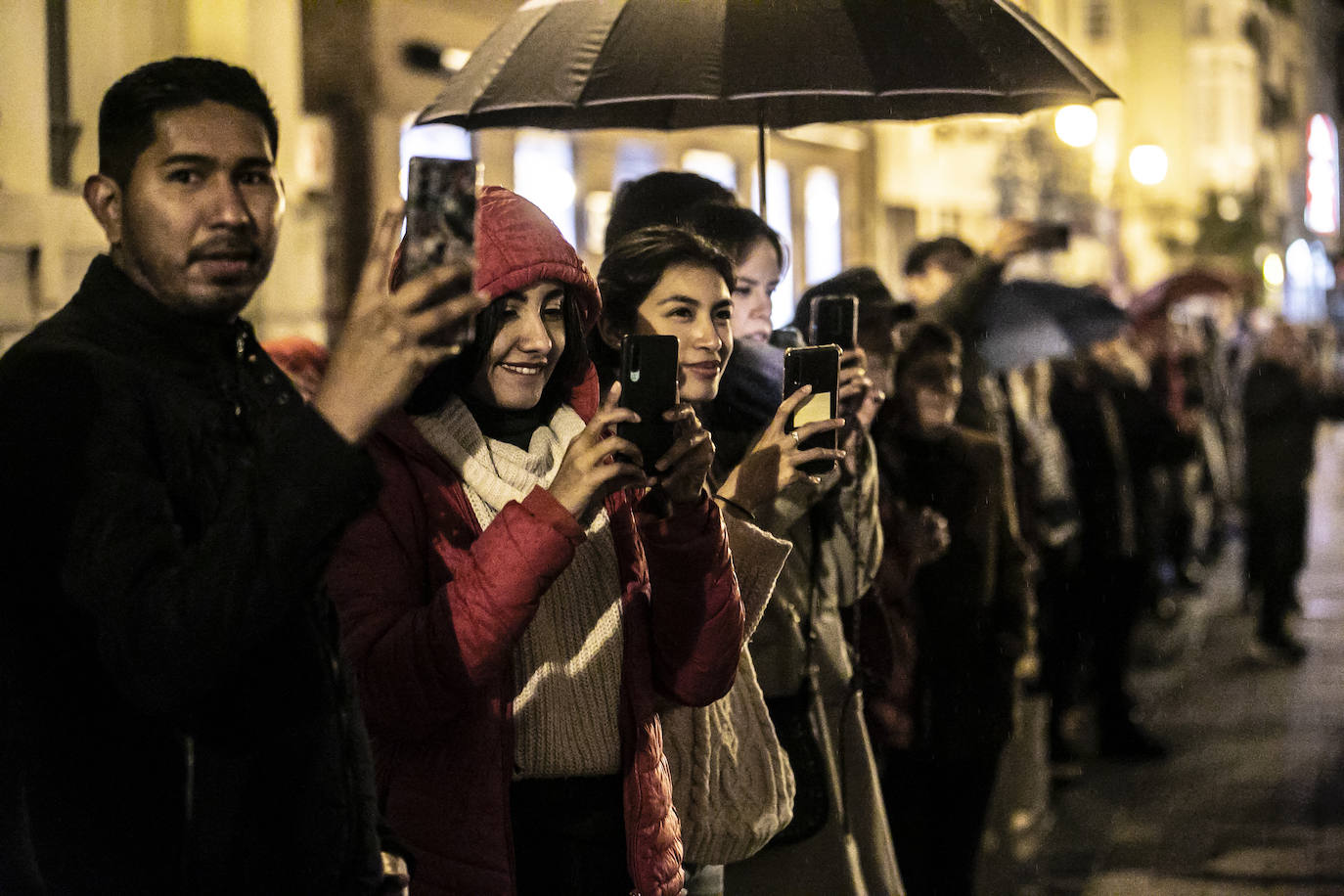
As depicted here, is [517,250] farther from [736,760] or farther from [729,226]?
[729,226]

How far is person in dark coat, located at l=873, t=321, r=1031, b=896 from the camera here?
200 inches

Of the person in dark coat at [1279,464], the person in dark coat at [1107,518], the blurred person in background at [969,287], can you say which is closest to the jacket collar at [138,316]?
the blurred person in background at [969,287]

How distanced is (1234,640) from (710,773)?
9341mm

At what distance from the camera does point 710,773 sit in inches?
134

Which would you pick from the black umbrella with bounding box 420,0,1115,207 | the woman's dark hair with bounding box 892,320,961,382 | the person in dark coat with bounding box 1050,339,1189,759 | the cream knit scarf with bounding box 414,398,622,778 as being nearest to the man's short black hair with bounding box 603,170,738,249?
the black umbrella with bounding box 420,0,1115,207

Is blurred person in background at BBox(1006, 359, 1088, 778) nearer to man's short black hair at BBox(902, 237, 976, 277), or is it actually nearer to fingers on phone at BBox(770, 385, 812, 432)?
man's short black hair at BBox(902, 237, 976, 277)

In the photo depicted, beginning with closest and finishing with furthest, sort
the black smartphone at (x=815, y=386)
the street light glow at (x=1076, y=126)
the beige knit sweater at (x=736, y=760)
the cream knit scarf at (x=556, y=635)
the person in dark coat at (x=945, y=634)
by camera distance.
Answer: the cream knit scarf at (x=556, y=635), the beige knit sweater at (x=736, y=760), the black smartphone at (x=815, y=386), the person in dark coat at (x=945, y=634), the street light glow at (x=1076, y=126)

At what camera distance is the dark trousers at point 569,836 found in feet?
9.63

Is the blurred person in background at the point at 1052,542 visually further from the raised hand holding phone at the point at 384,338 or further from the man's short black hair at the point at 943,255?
the raised hand holding phone at the point at 384,338

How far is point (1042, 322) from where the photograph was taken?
854cm

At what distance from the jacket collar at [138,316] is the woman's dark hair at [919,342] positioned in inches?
133

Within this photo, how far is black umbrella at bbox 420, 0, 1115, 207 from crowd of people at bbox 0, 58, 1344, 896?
0.40 m

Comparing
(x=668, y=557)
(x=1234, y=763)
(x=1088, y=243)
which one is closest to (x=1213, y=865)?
(x=1234, y=763)

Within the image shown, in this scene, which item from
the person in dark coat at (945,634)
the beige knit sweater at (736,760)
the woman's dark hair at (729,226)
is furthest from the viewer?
the person in dark coat at (945,634)
